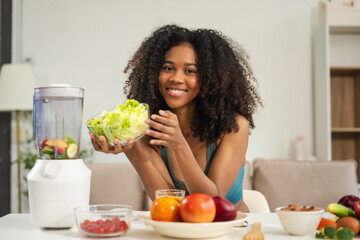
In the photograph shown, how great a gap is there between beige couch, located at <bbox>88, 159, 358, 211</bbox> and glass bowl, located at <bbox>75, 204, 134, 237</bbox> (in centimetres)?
208

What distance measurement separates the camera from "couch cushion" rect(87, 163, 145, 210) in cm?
315

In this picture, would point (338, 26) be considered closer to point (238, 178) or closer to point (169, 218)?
point (238, 178)

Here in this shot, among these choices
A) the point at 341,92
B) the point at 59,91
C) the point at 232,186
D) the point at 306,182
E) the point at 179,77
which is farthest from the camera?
the point at 341,92

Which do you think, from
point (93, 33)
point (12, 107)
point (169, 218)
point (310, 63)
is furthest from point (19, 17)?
point (169, 218)

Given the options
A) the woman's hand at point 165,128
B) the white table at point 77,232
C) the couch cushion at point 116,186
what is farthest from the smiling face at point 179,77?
the couch cushion at point 116,186

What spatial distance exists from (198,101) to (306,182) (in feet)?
4.88

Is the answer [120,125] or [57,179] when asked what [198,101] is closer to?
[120,125]

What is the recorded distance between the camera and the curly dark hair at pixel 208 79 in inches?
73.2

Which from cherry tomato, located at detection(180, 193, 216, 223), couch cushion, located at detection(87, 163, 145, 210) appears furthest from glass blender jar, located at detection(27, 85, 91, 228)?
couch cushion, located at detection(87, 163, 145, 210)

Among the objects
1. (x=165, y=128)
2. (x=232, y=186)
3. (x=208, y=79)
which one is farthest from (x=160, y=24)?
(x=165, y=128)

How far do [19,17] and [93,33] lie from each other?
2.27 ft

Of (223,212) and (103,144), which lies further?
(103,144)

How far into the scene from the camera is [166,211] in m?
1.07

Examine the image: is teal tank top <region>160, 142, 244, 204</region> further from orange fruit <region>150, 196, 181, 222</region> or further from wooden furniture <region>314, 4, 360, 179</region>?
wooden furniture <region>314, 4, 360, 179</region>
